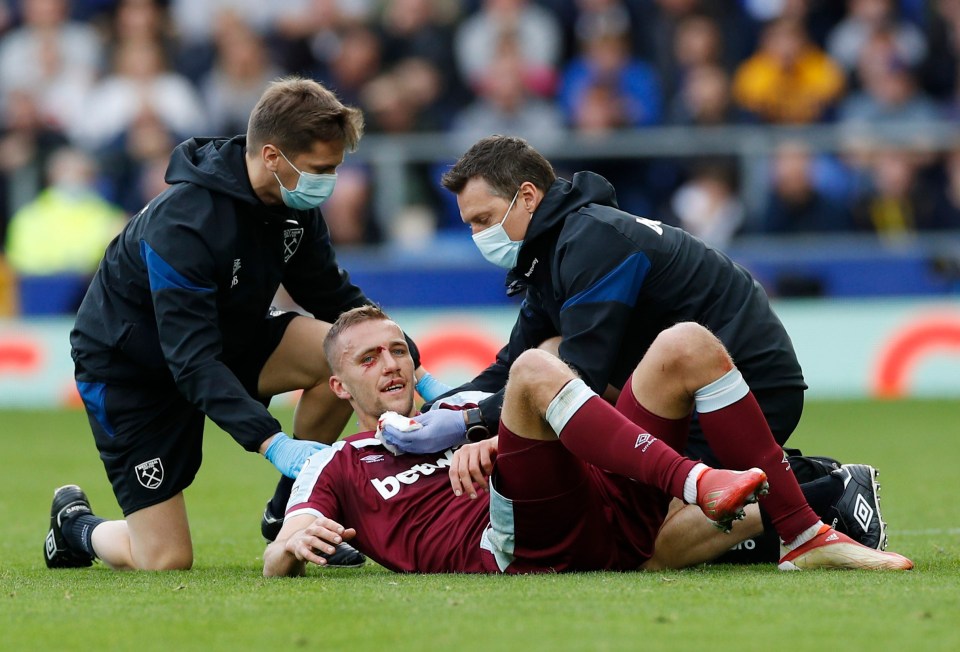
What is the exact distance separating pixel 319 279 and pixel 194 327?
116 cm

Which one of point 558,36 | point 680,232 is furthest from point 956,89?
point 680,232

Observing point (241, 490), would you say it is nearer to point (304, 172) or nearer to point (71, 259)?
point (304, 172)

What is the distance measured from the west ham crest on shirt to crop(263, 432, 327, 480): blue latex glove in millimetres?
1110

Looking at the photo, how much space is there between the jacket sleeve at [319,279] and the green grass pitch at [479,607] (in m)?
1.15

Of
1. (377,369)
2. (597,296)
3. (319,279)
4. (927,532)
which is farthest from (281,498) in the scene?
(927,532)

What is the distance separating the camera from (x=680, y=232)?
19.0 ft

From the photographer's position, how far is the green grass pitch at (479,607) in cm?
403

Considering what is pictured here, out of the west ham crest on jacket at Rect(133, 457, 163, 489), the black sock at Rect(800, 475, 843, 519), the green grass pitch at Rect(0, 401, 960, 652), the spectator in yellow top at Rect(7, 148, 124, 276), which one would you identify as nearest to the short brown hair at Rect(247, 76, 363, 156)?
the west ham crest on jacket at Rect(133, 457, 163, 489)

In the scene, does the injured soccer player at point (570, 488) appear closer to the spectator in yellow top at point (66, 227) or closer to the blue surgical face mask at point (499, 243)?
the blue surgical face mask at point (499, 243)

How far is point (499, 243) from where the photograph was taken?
19.4 feet

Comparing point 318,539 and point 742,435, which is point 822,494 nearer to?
point 742,435

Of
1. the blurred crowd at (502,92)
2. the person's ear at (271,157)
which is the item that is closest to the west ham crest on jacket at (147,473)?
the person's ear at (271,157)

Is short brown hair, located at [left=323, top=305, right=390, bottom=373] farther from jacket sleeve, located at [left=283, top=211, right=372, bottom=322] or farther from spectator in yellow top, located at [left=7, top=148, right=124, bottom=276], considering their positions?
spectator in yellow top, located at [left=7, top=148, right=124, bottom=276]

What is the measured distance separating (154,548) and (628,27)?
10948mm
